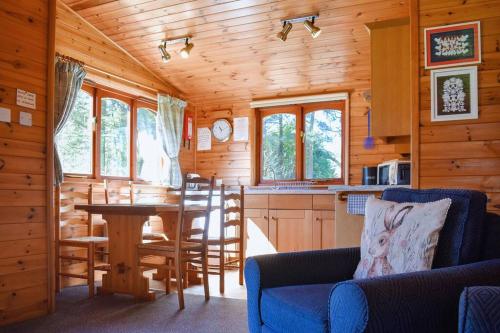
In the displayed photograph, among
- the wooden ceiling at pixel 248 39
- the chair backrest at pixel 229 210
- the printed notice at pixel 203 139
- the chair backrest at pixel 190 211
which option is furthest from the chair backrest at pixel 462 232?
the printed notice at pixel 203 139

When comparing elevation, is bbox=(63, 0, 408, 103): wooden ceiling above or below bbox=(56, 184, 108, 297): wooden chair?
above

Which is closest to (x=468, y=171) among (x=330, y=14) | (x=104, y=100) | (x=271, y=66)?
(x=330, y=14)

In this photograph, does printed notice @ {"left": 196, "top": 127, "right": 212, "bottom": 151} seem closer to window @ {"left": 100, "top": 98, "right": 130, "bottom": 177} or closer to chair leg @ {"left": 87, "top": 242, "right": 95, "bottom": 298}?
window @ {"left": 100, "top": 98, "right": 130, "bottom": 177}

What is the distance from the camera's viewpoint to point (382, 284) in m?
1.22

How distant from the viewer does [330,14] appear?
155 inches

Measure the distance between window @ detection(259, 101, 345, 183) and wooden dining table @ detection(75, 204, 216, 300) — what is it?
2088 mm

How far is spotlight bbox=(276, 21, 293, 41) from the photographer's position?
154 inches

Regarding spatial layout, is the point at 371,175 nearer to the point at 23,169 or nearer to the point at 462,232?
the point at 462,232

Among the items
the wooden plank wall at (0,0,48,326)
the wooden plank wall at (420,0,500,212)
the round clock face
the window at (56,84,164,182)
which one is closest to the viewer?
the wooden plank wall at (420,0,500,212)

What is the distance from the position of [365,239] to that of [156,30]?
3.49 metres

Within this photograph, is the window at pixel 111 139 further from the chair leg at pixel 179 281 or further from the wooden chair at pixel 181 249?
the chair leg at pixel 179 281

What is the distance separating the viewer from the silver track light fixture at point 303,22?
3820mm

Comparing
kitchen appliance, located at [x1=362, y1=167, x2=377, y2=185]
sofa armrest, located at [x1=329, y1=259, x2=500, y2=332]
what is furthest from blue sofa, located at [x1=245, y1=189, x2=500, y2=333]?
kitchen appliance, located at [x1=362, y1=167, x2=377, y2=185]

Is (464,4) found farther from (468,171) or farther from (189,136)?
(189,136)
